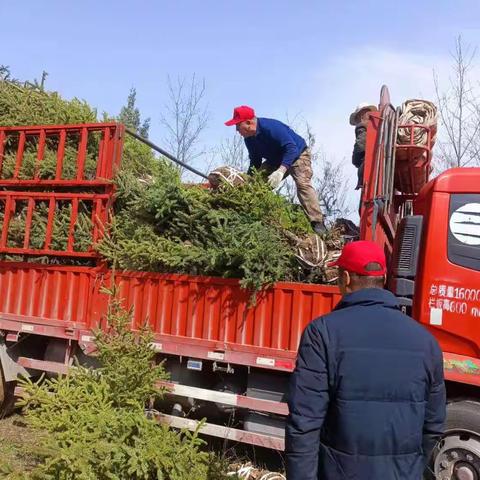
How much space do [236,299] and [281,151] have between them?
189 centimetres

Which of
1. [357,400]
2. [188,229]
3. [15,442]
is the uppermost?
[188,229]

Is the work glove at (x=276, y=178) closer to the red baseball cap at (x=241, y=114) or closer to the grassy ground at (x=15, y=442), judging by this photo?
the red baseball cap at (x=241, y=114)

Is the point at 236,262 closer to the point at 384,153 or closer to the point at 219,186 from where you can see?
the point at 219,186

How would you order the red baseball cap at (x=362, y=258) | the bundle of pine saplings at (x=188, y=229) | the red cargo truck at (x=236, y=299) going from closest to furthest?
the red baseball cap at (x=362, y=258)
the red cargo truck at (x=236, y=299)
the bundle of pine saplings at (x=188, y=229)

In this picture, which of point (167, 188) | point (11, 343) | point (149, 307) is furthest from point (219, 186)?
point (11, 343)

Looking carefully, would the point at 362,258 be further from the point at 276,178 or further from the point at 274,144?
the point at 274,144

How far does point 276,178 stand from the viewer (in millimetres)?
5492

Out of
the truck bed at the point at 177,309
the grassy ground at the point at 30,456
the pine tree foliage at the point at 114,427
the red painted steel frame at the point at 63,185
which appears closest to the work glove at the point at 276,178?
the truck bed at the point at 177,309

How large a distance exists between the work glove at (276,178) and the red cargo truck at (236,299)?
97 cm

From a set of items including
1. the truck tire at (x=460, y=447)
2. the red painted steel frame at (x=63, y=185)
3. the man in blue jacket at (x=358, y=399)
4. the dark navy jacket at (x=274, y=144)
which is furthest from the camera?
the dark navy jacket at (x=274, y=144)

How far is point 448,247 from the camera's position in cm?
415

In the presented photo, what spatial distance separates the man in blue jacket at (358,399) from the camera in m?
2.25

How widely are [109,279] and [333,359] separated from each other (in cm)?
365

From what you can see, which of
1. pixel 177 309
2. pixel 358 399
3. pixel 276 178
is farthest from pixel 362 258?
pixel 276 178
